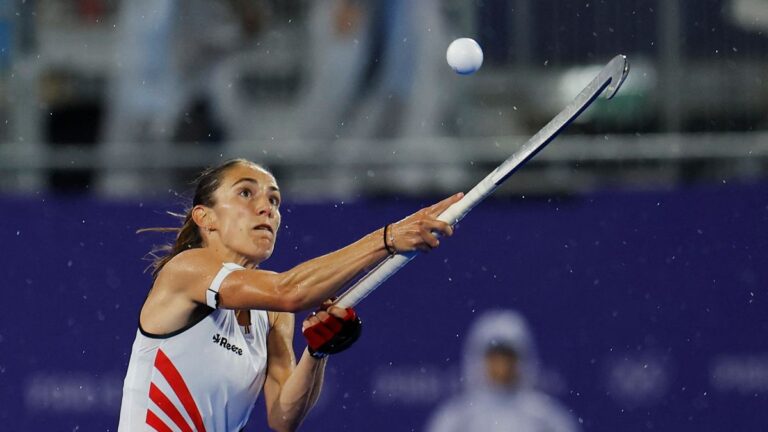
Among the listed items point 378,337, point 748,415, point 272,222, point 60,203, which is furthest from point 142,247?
point 748,415

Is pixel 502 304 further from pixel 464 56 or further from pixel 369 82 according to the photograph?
pixel 464 56

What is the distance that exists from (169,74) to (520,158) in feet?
14.3

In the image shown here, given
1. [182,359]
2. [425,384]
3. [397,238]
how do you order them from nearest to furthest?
[397,238], [182,359], [425,384]

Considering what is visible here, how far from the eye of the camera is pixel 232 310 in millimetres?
5707

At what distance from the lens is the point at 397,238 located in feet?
16.8

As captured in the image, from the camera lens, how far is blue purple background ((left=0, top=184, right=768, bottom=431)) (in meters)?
8.68

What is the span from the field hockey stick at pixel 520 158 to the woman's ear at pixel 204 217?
729 millimetres

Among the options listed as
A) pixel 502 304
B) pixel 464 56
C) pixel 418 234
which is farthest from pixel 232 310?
pixel 502 304

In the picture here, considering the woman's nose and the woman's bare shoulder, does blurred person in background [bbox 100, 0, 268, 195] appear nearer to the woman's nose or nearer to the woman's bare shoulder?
the woman's nose

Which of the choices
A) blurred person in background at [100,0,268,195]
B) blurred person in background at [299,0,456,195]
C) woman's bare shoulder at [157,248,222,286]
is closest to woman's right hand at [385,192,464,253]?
woman's bare shoulder at [157,248,222,286]

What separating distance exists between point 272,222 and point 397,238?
0.82 meters

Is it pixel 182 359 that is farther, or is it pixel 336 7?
pixel 336 7

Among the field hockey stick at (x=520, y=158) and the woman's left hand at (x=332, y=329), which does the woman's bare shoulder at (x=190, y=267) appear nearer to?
the woman's left hand at (x=332, y=329)

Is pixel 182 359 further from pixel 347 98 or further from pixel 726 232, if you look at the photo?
pixel 726 232
